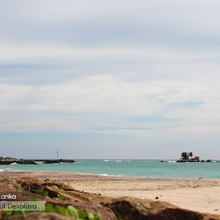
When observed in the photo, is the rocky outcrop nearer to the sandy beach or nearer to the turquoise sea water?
the sandy beach

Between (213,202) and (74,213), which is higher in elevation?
(74,213)

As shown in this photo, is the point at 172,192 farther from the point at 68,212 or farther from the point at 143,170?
the point at 143,170

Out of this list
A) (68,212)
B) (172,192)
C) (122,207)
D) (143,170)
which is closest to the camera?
(68,212)

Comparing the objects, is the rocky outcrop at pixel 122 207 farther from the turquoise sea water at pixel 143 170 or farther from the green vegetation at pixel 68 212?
the turquoise sea water at pixel 143 170

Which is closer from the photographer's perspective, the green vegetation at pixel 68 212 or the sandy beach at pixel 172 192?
the green vegetation at pixel 68 212

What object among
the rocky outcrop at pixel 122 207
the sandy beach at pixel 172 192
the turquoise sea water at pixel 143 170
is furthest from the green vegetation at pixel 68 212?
the turquoise sea water at pixel 143 170

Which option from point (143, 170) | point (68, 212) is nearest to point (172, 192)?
point (68, 212)

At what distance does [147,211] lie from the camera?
7398 mm

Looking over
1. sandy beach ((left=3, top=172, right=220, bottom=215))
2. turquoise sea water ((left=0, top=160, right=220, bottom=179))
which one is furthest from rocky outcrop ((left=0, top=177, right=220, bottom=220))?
turquoise sea water ((left=0, top=160, right=220, bottom=179))

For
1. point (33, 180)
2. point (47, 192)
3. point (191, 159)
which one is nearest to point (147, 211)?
point (47, 192)

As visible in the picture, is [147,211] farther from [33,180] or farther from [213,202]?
[213,202]

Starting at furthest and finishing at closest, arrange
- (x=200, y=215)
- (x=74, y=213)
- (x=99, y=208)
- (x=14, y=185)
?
(x=14, y=185) → (x=200, y=215) → (x=99, y=208) → (x=74, y=213)

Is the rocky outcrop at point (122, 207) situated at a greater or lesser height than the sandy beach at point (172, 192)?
greater

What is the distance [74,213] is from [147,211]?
8.69ft
